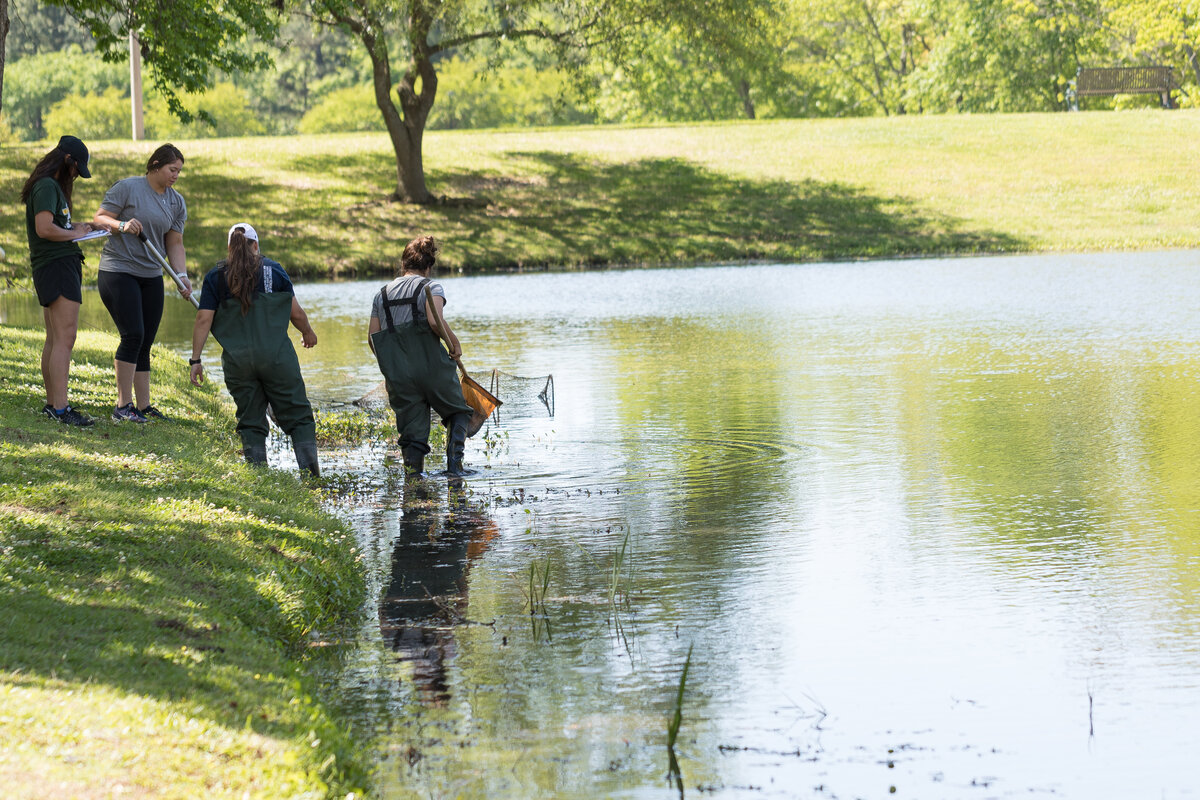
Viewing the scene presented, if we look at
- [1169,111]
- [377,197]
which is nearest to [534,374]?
[377,197]

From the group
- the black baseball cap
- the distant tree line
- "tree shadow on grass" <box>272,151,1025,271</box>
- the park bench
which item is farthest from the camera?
the park bench

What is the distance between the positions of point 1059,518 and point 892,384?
17.7ft

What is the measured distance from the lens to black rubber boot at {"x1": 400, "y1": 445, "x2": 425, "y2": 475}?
9.52 m

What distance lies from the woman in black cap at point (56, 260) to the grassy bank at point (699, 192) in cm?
1998

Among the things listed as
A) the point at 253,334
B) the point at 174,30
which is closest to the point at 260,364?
the point at 253,334

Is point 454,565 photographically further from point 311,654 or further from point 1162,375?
point 1162,375

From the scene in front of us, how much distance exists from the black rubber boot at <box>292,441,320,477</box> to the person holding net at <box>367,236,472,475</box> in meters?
0.67

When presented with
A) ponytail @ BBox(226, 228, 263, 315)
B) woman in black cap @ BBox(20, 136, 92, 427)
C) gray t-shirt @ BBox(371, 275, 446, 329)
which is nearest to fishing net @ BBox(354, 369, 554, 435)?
gray t-shirt @ BBox(371, 275, 446, 329)

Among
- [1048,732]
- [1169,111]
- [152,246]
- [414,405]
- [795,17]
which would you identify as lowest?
[1048,732]

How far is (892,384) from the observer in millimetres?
13211

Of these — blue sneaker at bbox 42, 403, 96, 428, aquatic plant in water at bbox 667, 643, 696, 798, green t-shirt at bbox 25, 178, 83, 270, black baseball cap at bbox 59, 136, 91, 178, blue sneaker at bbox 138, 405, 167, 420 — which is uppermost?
black baseball cap at bbox 59, 136, 91, 178

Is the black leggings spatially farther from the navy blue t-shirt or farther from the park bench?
the park bench

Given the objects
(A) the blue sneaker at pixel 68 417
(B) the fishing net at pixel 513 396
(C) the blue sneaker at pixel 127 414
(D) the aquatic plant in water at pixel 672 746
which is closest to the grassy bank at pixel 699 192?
(B) the fishing net at pixel 513 396

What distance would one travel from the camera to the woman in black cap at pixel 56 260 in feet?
29.9
